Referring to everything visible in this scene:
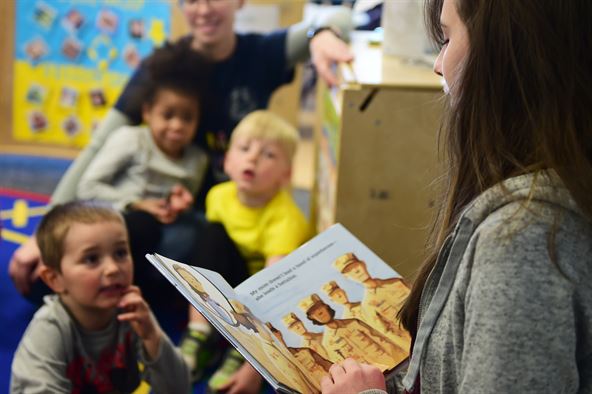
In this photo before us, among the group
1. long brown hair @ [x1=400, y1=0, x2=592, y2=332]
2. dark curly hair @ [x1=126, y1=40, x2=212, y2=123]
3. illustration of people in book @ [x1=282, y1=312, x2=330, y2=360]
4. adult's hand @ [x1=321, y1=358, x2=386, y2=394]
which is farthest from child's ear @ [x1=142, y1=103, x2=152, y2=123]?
long brown hair @ [x1=400, y1=0, x2=592, y2=332]

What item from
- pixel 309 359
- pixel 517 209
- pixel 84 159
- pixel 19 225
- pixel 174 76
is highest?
pixel 174 76

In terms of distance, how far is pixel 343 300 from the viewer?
97 cm

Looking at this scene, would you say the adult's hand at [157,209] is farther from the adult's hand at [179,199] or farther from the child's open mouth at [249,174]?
the child's open mouth at [249,174]

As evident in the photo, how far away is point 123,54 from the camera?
2805 mm

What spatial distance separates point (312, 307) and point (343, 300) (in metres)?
0.05

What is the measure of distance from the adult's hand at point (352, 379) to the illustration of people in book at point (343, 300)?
0.38 feet

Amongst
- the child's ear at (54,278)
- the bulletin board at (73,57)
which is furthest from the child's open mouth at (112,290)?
the bulletin board at (73,57)

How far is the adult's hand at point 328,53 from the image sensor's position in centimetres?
174

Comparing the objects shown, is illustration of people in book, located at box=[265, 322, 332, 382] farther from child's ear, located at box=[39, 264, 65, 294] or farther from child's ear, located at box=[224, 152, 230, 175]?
child's ear, located at box=[224, 152, 230, 175]

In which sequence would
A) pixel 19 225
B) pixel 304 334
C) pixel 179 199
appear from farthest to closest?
1. pixel 19 225
2. pixel 179 199
3. pixel 304 334

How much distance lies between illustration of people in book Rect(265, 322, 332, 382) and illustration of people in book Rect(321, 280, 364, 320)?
0.08m

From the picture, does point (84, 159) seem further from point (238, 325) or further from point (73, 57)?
point (238, 325)

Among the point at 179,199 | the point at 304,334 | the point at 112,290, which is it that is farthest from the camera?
the point at 179,199

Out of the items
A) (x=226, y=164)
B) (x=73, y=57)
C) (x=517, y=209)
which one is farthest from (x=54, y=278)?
(x=73, y=57)
